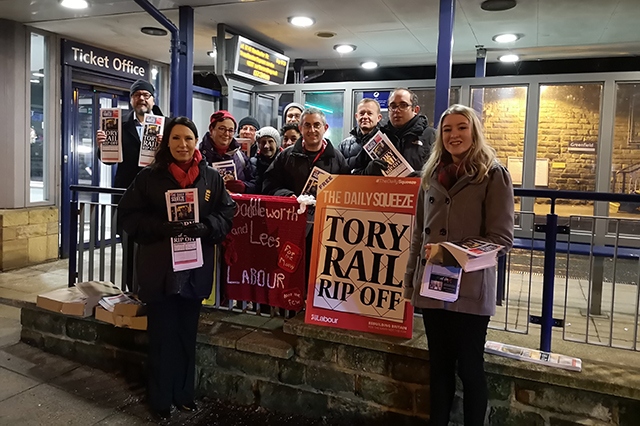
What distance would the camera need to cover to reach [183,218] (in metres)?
3.23

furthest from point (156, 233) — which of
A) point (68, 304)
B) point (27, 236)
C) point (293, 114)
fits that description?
point (27, 236)

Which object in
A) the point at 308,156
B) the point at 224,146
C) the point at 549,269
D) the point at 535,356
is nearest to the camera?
the point at 535,356

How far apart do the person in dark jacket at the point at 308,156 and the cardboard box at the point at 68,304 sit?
1749 mm

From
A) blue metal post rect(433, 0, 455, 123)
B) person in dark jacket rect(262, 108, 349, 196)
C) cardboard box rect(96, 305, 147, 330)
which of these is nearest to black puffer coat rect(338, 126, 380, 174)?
person in dark jacket rect(262, 108, 349, 196)

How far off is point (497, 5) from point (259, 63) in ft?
11.1

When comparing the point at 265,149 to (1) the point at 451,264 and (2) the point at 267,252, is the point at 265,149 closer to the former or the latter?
(2) the point at 267,252

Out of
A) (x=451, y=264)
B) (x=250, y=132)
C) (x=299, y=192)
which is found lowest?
(x=451, y=264)

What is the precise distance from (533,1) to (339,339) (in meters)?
4.44

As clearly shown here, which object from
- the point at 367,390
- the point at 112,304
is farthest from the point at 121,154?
the point at 367,390

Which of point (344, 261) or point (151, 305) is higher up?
point (344, 261)

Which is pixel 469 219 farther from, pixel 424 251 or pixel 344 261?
pixel 344 261

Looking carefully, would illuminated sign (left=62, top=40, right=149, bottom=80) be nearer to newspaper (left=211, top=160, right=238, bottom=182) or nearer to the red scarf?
newspaper (left=211, top=160, right=238, bottom=182)

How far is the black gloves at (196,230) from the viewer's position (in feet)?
10.5

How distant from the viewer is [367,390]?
3375 millimetres
